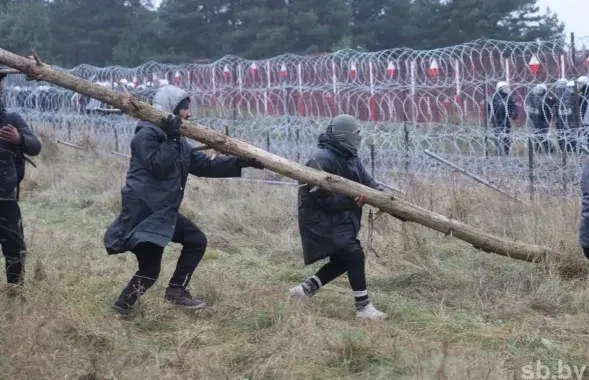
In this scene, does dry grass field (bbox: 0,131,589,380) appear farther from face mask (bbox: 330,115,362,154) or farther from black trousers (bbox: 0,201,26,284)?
face mask (bbox: 330,115,362,154)

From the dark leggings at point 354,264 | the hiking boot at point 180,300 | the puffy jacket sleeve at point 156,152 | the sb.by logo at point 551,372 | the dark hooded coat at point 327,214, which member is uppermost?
the puffy jacket sleeve at point 156,152

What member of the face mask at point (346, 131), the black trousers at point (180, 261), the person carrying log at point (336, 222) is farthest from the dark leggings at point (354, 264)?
the black trousers at point (180, 261)

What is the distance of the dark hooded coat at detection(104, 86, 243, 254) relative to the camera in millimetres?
4941

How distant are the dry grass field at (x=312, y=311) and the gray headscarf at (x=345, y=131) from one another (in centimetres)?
108

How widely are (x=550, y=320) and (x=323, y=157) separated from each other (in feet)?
5.77

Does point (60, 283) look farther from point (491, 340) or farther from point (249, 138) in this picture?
point (249, 138)

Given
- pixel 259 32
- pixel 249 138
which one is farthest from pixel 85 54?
pixel 249 138

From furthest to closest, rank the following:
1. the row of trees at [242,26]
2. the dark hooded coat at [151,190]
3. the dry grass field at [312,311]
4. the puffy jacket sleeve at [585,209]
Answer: the row of trees at [242,26] < the dark hooded coat at [151,190] < the puffy jacket sleeve at [585,209] < the dry grass field at [312,311]

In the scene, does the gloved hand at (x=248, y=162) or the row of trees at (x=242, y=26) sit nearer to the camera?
the gloved hand at (x=248, y=162)

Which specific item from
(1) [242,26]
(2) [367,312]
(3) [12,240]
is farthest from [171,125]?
(1) [242,26]

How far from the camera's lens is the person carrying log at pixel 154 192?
4953mm

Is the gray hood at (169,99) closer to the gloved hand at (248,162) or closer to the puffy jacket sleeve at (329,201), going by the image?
the gloved hand at (248,162)

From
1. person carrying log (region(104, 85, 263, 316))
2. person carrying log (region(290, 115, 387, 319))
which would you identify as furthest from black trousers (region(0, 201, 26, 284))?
person carrying log (region(290, 115, 387, 319))

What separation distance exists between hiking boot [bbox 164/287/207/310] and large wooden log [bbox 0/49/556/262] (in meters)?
0.95
